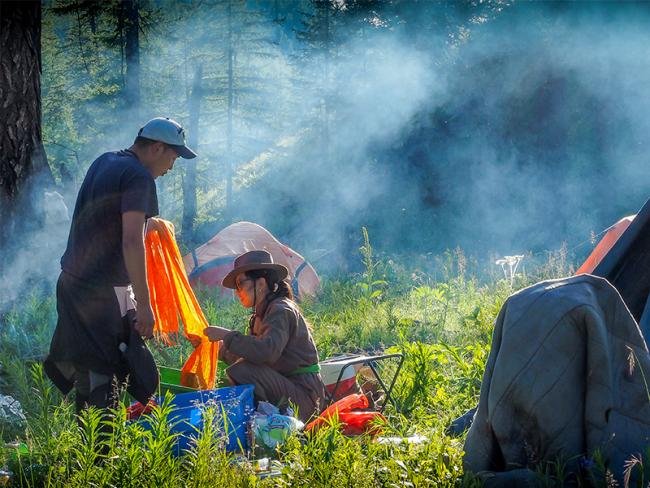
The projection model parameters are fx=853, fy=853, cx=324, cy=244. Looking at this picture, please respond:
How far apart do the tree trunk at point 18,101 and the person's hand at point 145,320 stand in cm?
334

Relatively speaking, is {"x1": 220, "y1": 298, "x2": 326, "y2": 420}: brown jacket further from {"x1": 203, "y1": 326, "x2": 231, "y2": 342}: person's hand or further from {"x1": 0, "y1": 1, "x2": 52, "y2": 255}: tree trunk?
{"x1": 0, "y1": 1, "x2": 52, "y2": 255}: tree trunk

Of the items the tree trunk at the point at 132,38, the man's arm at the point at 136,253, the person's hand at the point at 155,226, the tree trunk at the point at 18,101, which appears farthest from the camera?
the tree trunk at the point at 132,38

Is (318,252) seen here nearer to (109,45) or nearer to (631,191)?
(631,191)

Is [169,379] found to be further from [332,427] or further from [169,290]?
[332,427]

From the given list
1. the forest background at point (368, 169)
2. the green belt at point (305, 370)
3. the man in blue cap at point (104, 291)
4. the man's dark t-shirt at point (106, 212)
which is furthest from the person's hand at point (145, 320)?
the green belt at point (305, 370)

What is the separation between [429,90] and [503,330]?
13.2m

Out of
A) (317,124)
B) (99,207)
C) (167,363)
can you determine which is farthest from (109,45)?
(99,207)

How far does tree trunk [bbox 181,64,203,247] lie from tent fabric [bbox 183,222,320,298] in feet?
32.5

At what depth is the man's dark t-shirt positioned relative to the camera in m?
4.36

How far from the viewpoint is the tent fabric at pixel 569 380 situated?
3.26 m

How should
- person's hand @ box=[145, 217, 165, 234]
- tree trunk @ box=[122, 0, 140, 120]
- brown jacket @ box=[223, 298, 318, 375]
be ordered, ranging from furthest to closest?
tree trunk @ box=[122, 0, 140, 120], person's hand @ box=[145, 217, 165, 234], brown jacket @ box=[223, 298, 318, 375]

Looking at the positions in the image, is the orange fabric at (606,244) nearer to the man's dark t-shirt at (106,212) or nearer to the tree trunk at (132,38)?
the man's dark t-shirt at (106,212)

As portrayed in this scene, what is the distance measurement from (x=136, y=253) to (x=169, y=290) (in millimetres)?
699

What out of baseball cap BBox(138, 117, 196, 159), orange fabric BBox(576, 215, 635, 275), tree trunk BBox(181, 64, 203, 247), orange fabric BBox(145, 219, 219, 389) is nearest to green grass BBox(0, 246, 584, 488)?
orange fabric BBox(145, 219, 219, 389)
